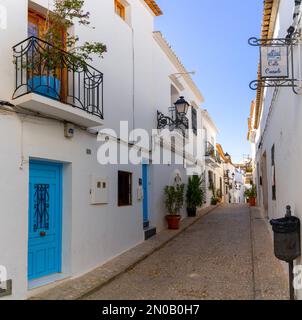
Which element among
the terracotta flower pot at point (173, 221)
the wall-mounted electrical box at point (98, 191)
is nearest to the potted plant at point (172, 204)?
the terracotta flower pot at point (173, 221)

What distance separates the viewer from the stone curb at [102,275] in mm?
5418

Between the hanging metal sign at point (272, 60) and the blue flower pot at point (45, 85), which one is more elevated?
the hanging metal sign at point (272, 60)

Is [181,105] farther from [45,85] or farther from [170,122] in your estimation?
[45,85]

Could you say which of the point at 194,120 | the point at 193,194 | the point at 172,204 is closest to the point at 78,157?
the point at 172,204

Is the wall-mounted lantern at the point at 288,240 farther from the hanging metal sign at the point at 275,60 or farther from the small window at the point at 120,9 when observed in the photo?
the small window at the point at 120,9

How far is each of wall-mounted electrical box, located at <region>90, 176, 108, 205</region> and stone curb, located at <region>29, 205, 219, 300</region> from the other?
4.39ft

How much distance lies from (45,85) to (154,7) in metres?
6.91

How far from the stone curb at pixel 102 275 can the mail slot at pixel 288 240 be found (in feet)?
10.0

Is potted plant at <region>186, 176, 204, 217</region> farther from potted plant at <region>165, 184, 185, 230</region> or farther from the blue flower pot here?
the blue flower pot

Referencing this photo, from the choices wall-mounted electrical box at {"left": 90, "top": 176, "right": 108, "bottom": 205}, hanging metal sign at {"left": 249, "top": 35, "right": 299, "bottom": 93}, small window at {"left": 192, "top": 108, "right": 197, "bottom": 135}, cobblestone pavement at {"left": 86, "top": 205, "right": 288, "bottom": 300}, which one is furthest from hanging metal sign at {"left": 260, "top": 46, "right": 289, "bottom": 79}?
small window at {"left": 192, "top": 108, "right": 197, "bottom": 135}

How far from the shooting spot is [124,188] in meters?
8.83

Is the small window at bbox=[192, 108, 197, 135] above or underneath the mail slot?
above

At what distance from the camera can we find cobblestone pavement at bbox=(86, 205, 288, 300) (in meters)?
5.52
